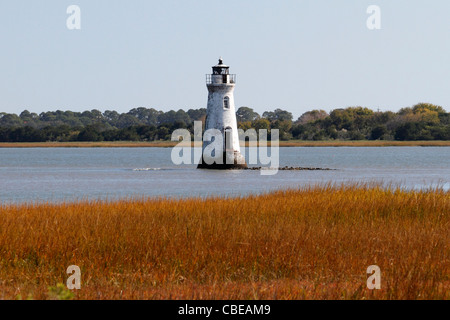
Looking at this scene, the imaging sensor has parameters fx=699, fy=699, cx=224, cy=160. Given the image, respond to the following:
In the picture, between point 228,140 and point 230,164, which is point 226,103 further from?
point 230,164

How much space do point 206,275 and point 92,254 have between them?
8.62 ft

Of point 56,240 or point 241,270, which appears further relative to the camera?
point 56,240

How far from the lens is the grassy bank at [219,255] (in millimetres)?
10438

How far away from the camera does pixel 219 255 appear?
43.6 feet

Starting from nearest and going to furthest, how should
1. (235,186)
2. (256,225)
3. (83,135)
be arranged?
(256,225), (235,186), (83,135)

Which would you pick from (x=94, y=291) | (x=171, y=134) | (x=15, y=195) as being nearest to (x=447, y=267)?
(x=94, y=291)

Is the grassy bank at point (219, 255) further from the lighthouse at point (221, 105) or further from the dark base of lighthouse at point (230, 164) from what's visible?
the dark base of lighthouse at point (230, 164)


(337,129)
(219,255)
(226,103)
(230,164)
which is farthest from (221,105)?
(337,129)

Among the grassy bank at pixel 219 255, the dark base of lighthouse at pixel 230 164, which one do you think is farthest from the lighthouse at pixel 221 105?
the grassy bank at pixel 219 255

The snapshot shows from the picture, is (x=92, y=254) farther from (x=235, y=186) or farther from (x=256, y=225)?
(x=235, y=186)

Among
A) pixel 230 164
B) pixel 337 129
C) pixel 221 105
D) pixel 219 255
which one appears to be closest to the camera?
pixel 219 255

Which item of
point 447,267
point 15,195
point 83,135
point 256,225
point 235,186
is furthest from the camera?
point 83,135

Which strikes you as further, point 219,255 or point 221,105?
point 221,105

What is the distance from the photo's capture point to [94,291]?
1048 centimetres
